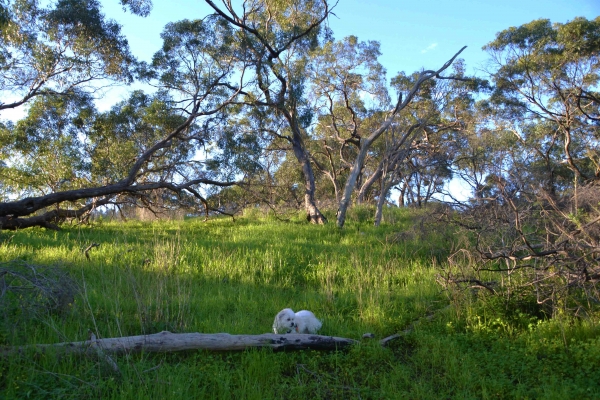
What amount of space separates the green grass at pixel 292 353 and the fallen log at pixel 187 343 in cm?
7

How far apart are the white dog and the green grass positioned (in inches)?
9.6

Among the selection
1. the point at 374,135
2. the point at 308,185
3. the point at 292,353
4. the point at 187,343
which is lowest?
the point at 292,353

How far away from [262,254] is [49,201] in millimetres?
5455

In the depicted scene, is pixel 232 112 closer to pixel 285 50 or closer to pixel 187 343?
pixel 285 50

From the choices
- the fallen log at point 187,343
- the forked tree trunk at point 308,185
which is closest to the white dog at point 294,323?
the fallen log at point 187,343

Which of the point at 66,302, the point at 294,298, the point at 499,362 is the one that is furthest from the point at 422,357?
the point at 66,302

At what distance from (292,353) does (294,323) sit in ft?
1.24

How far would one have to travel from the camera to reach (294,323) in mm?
4559

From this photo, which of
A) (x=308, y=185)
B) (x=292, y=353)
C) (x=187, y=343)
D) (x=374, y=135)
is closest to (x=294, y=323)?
(x=292, y=353)

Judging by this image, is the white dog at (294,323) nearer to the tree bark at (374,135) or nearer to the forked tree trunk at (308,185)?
the tree bark at (374,135)

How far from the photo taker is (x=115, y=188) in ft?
36.2

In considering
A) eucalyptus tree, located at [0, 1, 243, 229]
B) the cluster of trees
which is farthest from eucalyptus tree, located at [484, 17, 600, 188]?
eucalyptus tree, located at [0, 1, 243, 229]

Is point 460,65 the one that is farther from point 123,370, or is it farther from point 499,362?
point 123,370

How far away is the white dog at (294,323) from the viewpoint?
4523mm
